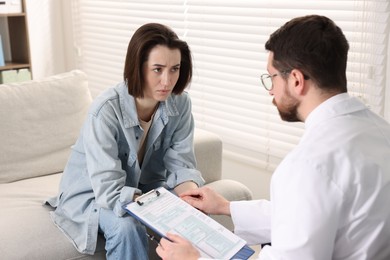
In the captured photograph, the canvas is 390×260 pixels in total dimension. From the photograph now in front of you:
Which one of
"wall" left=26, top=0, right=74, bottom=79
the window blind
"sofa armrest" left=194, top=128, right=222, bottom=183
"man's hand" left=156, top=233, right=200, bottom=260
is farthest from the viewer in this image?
"wall" left=26, top=0, right=74, bottom=79

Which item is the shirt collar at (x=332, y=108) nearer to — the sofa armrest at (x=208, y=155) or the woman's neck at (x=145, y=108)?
the woman's neck at (x=145, y=108)

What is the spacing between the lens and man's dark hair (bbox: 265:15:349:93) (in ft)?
4.21

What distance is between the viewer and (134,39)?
77.3 inches

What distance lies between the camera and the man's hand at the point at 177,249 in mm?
1442

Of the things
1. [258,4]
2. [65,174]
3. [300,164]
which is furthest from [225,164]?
[300,164]

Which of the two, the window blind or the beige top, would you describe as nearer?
the beige top

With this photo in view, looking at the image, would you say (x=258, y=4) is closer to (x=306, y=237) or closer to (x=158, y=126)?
(x=158, y=126)

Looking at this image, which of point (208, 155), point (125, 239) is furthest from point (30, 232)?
point (208, 155)

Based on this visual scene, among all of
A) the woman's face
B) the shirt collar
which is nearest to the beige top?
the woman's face

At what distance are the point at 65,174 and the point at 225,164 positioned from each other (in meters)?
1.11

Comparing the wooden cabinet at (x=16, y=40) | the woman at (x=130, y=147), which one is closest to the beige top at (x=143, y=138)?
the woman at (x=130, y=147)

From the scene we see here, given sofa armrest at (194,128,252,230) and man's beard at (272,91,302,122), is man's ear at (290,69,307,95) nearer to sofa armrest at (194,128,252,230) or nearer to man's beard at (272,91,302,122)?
man's beard at (272,91,302,122)

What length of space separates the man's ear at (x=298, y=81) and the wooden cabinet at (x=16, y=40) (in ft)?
9.10

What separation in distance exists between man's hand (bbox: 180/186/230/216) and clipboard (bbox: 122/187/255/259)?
60 mm
